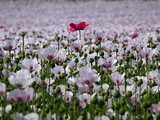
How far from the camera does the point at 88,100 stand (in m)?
2.66

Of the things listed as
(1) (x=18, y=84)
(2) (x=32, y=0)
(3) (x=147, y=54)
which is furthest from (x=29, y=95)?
(2) (x=32, y=0)

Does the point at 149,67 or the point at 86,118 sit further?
the point at 149,67

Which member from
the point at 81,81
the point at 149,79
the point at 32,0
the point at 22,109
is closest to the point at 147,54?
the point at 149,79

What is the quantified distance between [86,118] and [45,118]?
0.28 m

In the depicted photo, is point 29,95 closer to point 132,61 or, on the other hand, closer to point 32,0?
point 132,61

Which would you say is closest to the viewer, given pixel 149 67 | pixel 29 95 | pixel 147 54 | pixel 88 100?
pixel 29 95

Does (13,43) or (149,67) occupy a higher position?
(13,43)

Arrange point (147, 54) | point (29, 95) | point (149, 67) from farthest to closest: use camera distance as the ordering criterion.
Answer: point (149, 67) → point (147, 54) → point (29, 95)

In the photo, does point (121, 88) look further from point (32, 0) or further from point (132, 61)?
point (32, 0)

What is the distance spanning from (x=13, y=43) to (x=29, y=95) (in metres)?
1.36

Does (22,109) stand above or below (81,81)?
below

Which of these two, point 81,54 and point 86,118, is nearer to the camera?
point 86,118

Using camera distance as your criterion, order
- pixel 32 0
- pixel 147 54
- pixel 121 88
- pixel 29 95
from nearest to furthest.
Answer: pixel 29 95 → pixel 121 88 → pixel 147 54 → pixel 32 0

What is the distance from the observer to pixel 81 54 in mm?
4449
